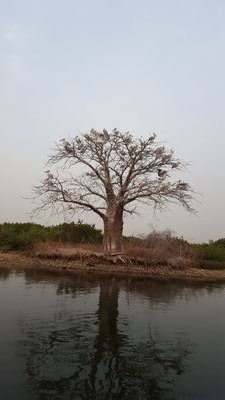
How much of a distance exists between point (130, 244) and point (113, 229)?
1.51 metres

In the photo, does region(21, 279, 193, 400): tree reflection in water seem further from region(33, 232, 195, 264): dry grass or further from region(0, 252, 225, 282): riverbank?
region(33, 232, 195, 264): dry grass

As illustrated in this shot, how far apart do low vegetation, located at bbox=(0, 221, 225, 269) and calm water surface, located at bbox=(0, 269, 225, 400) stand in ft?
29.7

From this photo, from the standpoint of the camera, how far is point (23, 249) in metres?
30.6

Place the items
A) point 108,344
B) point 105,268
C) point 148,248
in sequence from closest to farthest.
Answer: point 108,344 < point 105,268 < point 148,248

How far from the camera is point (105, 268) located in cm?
2477

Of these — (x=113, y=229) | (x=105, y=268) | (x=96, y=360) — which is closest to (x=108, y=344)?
(x=96, y=360)

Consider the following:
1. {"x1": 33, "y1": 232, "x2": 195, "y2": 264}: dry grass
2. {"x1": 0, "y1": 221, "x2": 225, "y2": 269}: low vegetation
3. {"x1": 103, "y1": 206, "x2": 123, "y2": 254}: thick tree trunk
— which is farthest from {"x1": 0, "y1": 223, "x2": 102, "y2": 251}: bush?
{"x1": 103, "y1": 206, "x2": 123, "y2": 254}: thick tree trunk

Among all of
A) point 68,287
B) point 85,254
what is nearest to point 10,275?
point 68,287

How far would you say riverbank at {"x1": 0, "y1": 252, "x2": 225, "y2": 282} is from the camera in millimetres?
23688

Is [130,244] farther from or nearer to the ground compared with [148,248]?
farther from the ground

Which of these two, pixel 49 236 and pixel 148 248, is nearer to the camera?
pixel 148 248

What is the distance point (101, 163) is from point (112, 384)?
2223 cm

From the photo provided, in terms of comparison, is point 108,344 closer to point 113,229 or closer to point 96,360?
point 96,360

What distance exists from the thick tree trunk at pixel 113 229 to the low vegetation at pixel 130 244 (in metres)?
0.58
